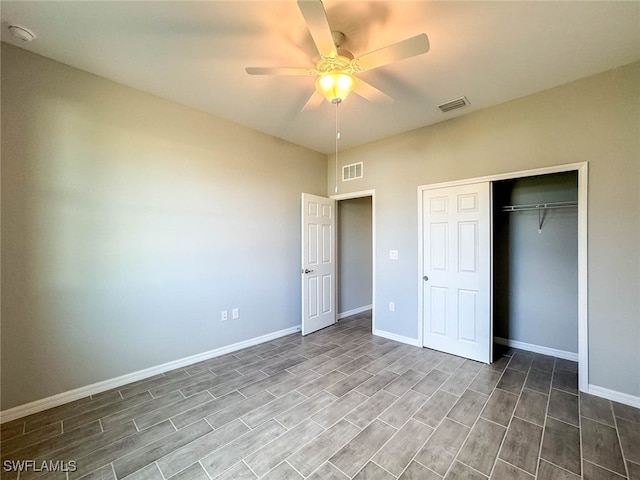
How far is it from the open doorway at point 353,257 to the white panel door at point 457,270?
1.38 metres

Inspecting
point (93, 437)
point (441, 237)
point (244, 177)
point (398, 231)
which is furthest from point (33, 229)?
point (441, 237)

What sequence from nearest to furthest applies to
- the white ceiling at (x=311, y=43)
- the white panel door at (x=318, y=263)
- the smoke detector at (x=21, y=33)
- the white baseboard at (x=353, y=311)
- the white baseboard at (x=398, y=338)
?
Answer: the white ceiling at (x=311, y=43), the smoke detector at (x=21, y=33), the white baseboard at (x=398, y=338), the white panel door at (x=318, y=263), the white baseboard at (x=353, y=311)

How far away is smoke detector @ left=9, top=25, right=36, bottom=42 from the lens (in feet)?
6.21

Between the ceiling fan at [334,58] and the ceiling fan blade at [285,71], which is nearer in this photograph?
the ceiling fan at [334,58]

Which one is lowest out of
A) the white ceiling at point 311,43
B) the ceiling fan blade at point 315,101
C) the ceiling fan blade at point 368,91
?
the ceiling fan blade at point 368,91

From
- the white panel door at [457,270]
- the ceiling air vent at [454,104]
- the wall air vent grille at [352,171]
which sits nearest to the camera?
the ceiling air vent at [454,104]

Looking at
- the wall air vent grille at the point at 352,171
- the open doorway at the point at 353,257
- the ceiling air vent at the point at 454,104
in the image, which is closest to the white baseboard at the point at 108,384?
the open doorway at the point at 353,257

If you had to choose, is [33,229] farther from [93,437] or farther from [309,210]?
[309,210]

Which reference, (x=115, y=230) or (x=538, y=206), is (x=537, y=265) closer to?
(x=538, y=206)

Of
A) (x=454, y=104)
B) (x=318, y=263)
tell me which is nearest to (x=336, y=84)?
(x=454, y=104)

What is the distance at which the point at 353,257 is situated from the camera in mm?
5141

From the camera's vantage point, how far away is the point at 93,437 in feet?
6.25

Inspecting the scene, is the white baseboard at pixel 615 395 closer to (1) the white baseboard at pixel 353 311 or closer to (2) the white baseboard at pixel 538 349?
(2) the white baseboard at pixel 538 349

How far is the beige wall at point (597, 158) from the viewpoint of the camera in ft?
7.38
